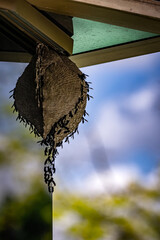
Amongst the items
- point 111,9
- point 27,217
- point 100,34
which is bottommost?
point 27,217

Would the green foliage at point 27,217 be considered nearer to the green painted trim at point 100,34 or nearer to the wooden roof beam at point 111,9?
the green painted trim at point 100,34

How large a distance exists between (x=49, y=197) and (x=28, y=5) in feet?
4.69

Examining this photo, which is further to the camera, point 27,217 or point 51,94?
point 27,217

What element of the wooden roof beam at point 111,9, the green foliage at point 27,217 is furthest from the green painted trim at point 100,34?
the green foliage at point 27,217

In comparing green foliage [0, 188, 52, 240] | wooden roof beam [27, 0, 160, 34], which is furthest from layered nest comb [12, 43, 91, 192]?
green foliage [0, 188, 52, 240]

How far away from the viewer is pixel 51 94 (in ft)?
4.53

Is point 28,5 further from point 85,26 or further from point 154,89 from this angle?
point 154,89

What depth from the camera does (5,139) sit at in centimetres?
221

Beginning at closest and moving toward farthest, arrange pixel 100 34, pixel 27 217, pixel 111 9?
pixel 111 9 → pixel 100 34 → pixel 27 217

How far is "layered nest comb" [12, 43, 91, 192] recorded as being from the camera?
1382 mm

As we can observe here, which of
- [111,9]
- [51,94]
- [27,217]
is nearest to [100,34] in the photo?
[111,9]

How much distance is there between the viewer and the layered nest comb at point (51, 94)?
1382mm

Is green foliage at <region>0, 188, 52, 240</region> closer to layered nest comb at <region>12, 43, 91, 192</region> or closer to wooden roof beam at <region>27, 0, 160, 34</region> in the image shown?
layered nest comb at <region>12, 43, 91, 192</region>

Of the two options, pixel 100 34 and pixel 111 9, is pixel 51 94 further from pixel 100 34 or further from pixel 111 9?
pixel 100 34
